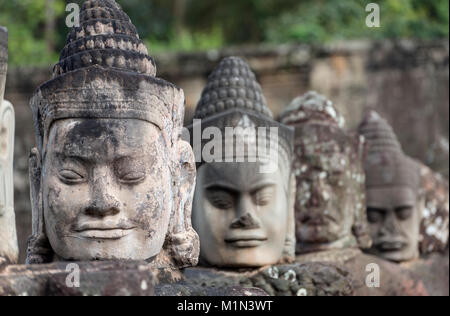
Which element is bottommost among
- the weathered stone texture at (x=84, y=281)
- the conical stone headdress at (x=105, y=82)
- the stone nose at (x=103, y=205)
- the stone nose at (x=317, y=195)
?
the weathered stone texture at (x=84, y=281)

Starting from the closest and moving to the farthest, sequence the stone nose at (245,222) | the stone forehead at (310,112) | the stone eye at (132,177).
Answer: the stone eye at (132,177) < the stone nose at (245,222) < the stone forehead at (310,112)

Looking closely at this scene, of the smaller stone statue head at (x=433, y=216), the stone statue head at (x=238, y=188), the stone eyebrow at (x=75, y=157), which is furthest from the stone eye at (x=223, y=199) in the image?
the smaller stone statue head at (x=433, y=216)

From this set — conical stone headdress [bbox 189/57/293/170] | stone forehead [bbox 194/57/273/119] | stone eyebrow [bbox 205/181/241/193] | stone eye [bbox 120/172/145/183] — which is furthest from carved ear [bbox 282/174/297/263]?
stone eye [bbox 120/172/145/183]

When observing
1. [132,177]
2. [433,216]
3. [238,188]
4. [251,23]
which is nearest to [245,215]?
[238,188]

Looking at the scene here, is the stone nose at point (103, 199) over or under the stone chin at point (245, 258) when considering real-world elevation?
over

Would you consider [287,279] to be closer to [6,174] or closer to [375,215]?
[375,215]

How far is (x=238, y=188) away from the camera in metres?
5.97

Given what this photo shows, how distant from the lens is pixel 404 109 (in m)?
11.5

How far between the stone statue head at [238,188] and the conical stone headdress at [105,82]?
1029 mm

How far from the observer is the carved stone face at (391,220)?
25.7 ft

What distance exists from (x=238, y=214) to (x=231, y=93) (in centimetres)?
104

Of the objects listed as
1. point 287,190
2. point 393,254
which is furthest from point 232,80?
point 393,254

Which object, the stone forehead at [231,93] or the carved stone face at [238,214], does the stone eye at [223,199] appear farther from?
the stone forehead at [231,93]

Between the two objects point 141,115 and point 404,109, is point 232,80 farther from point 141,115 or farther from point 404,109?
point 404,109
